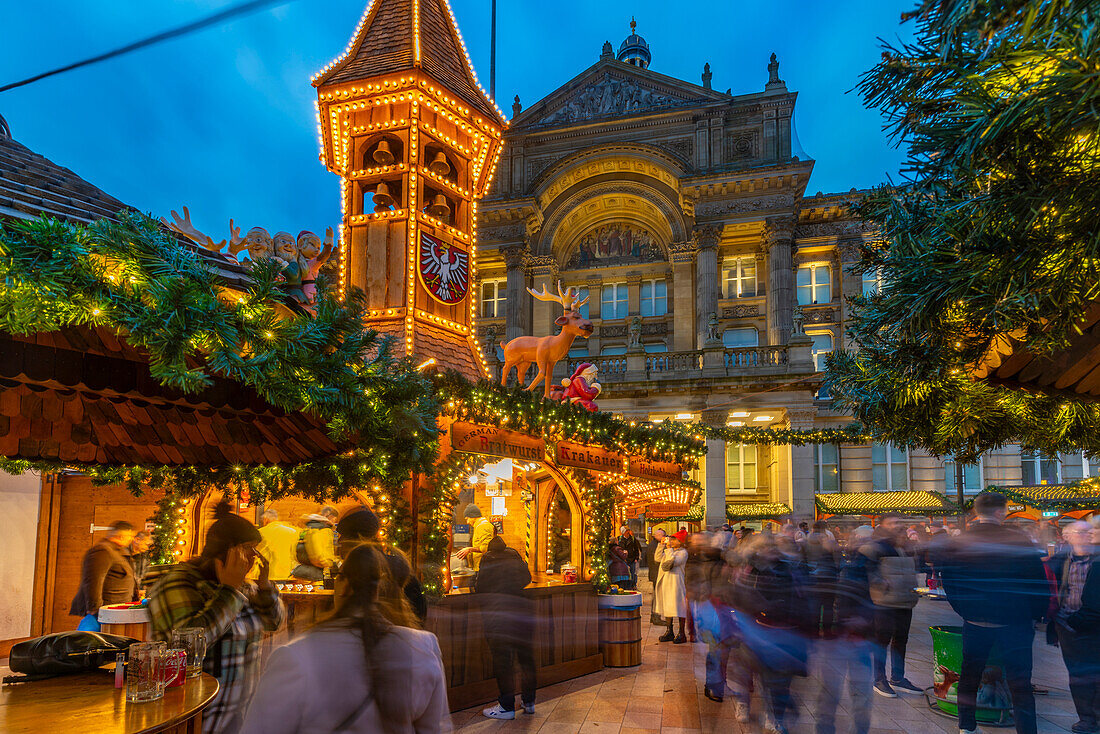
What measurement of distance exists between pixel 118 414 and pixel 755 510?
85.8 feet

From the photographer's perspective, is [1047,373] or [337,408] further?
[1047,373]

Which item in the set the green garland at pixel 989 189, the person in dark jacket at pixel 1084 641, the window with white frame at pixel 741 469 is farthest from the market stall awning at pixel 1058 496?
the green garland at pixel 989 189

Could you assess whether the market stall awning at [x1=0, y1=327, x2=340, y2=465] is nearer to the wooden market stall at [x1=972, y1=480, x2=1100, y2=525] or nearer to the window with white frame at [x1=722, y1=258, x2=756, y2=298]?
A: the wooden market stall at [x1=972, y1=480, x2=1100, y2=525]

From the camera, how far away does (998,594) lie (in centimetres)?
593

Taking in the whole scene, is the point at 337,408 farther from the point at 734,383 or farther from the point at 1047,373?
the point at 734,383

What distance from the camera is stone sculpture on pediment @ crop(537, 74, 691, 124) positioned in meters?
33.1

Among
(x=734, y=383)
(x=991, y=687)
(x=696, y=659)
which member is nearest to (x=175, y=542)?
(x=696, y=659)

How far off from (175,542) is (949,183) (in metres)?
9.28

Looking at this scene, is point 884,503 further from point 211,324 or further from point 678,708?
point 211,324

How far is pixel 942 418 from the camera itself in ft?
24.2

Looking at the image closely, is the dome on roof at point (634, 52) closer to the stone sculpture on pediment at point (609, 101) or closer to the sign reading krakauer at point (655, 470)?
the stone sculpture on pediment at point (609, 101)

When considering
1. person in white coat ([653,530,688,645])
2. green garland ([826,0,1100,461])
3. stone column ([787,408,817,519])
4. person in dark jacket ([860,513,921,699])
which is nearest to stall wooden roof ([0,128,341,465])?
green garland ([826,0,1100,461])

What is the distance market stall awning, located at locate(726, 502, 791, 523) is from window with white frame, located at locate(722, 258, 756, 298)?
9663 mm

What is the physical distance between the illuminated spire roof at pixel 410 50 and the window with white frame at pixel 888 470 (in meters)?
27.3
